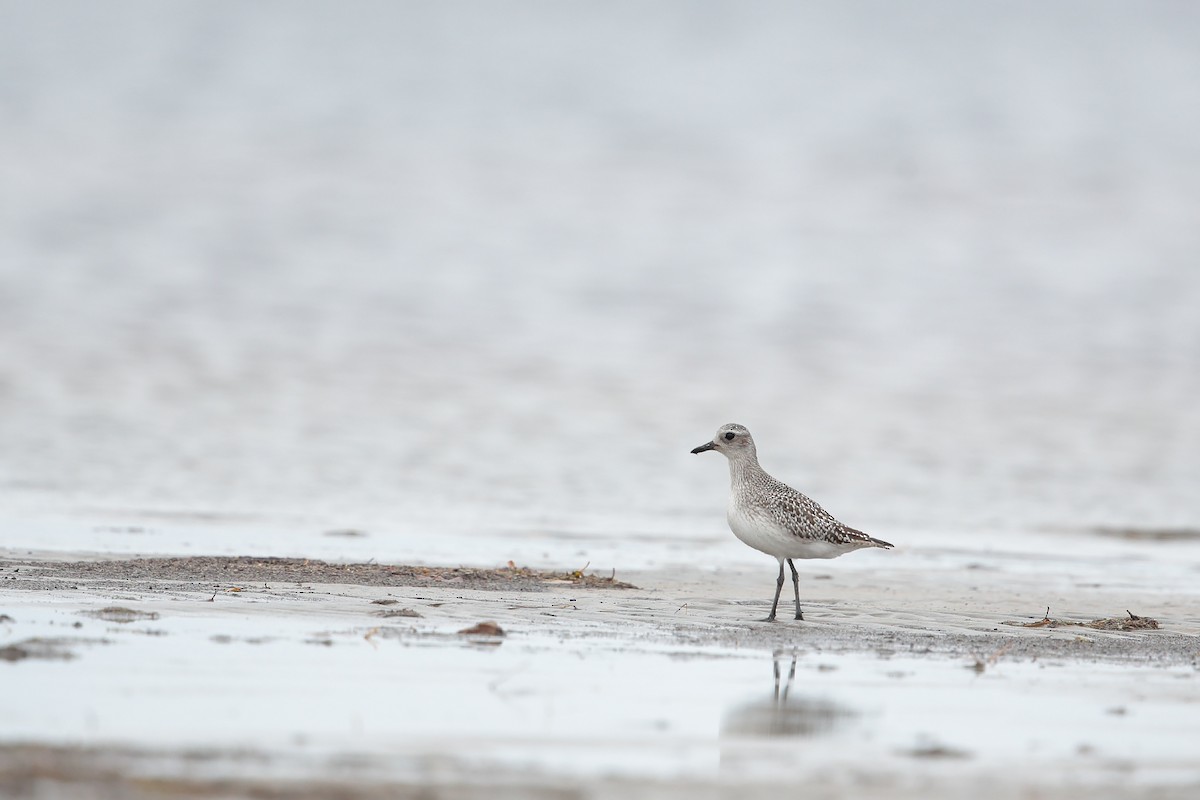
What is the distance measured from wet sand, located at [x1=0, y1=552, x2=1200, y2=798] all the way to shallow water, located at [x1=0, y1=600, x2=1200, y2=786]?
0.02 meters

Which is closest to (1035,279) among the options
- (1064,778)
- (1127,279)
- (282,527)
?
(1127,279)

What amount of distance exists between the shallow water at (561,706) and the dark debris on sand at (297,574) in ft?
6.33

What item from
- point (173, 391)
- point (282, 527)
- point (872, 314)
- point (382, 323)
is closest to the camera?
point (282, 527)

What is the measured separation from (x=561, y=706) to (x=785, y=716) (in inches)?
37.5

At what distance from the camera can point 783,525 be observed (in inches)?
439

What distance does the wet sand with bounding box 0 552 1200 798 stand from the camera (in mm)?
5289

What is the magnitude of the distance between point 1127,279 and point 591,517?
2543 centimetres

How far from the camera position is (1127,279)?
3831 centimetres

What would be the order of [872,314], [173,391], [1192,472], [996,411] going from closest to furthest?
[1192,472]
[173,391]
[996,411]
[872,314]

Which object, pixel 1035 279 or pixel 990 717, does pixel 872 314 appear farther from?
pixel 990 717

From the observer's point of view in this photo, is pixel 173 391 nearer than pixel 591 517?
No

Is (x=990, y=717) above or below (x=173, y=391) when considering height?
below

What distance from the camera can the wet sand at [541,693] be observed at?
529 centimetres

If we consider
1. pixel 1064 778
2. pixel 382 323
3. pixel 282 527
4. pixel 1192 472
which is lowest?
pixel 1064 778
